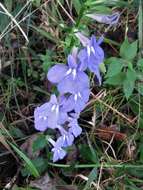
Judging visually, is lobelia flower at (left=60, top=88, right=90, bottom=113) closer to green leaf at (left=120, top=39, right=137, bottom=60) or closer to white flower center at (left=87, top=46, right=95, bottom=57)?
white flower center at (left=87, top=46, right=95, bottom=57)

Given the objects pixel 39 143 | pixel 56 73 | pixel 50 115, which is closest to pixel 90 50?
pixel 56 73

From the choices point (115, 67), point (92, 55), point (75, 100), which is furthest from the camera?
point (115, 67)

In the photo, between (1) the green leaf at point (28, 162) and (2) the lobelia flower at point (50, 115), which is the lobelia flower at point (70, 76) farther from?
(1) the green leaf at point (28, 162)

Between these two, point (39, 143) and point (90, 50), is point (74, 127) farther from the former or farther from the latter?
point (90, 50)

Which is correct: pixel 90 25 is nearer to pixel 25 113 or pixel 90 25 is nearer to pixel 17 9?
pixel 17 9

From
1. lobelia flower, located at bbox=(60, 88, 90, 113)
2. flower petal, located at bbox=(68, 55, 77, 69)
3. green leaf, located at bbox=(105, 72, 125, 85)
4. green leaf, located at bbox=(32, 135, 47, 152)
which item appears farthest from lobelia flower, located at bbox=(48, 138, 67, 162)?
flower petal, located at bbox=(68, 55, 77, 69)

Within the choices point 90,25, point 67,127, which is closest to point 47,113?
point 67,127

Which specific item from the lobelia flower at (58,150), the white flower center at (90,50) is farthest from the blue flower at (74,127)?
the white flower center at (90,50)
